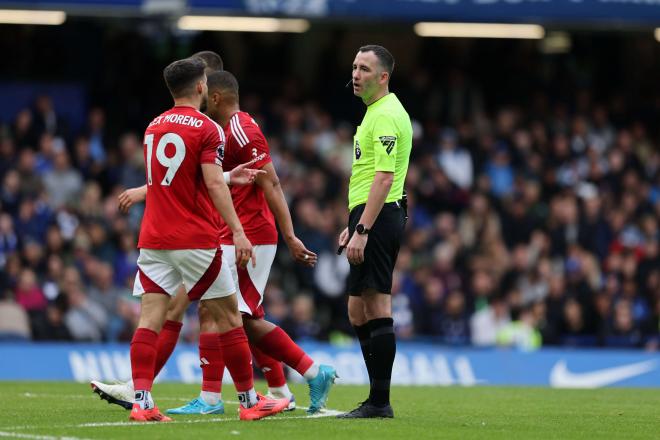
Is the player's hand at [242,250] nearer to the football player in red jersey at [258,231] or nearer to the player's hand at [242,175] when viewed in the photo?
the player's hand at [242,175]

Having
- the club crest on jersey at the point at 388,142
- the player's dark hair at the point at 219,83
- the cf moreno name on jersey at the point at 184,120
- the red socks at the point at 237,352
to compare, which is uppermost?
the player's dark hair at the point at 219,83

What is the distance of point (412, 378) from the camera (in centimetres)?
1797

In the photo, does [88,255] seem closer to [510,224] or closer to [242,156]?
[510,224]

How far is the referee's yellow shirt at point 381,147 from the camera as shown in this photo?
922 centimetres

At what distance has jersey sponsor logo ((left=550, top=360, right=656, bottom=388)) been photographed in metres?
18.2

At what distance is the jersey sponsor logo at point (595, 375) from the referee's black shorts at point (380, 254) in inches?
370

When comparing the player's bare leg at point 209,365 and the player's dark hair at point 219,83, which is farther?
the player's dark hair at point 219,83

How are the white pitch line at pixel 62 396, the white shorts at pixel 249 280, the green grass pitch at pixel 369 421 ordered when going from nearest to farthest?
the green grass pitch at pixel 369 421
the white shorts at pixel 249 280
the white pitch line at pixel 62 396

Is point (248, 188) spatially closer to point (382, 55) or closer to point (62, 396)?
point (382, 55)

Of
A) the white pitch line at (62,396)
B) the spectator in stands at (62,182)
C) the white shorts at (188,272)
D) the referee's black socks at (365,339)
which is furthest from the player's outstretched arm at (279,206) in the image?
the spectator in stands at (62,182)

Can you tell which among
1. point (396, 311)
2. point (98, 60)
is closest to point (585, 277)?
point (396, 311)

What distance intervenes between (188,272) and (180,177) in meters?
0.62

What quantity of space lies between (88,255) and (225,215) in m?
11.0

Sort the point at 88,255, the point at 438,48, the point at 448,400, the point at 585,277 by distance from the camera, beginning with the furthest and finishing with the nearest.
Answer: the point at 438,48 < the point at 585,277 < the point at 88,255 < the point at 448,400
